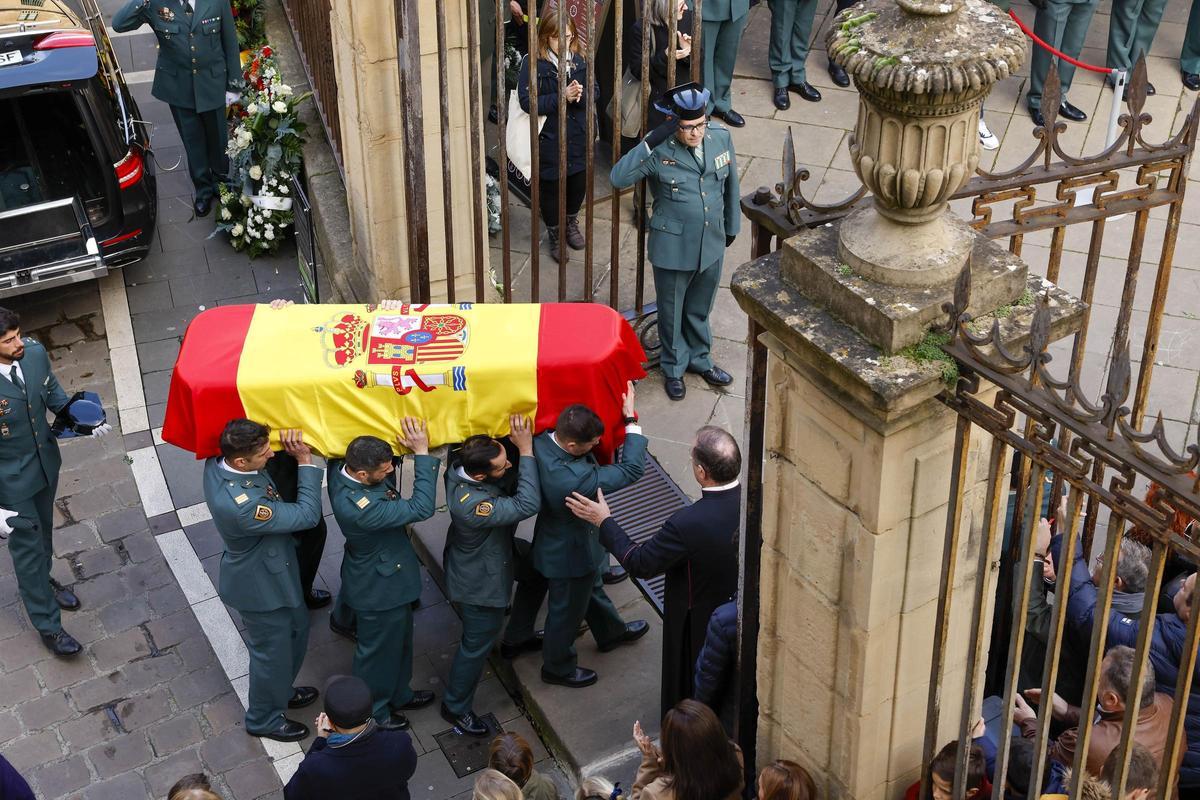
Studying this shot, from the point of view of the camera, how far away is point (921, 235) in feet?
12.3

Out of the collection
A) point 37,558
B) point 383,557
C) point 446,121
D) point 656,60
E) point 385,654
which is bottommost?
point 385,654

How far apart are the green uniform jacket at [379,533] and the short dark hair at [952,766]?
2.35 m

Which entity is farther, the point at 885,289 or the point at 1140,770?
the point at 1140,770

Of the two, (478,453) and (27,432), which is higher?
(478,453)

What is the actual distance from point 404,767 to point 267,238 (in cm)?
539

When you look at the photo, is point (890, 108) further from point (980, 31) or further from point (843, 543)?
point (843, 543)

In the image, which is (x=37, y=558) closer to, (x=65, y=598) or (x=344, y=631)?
(x=65, y=598)

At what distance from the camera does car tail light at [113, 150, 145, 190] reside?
930 cm

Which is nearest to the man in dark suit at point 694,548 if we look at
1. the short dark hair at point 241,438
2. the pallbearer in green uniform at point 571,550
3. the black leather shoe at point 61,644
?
the pallbearer in green uniform at point 571,550

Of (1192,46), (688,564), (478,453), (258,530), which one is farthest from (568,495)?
(1192,46)

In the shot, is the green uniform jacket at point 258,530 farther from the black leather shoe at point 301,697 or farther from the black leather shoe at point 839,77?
the black leather shoe at point 839,77

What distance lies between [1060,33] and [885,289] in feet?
23.6

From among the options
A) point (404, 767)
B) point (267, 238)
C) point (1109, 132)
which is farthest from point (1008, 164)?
point (404, 767)

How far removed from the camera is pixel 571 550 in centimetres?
623
